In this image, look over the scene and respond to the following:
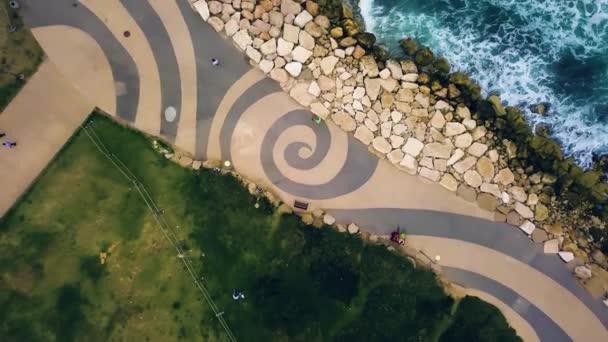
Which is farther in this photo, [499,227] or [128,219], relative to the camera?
[499,227]

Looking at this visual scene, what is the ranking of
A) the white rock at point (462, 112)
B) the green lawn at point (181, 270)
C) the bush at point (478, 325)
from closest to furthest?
the green lawn at point (181, 270) < the bush at point (478, 325) < the white rock at point (462, 112)

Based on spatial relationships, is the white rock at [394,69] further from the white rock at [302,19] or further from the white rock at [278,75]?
the white rock at [278,75]

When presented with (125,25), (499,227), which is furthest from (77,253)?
(499,227)

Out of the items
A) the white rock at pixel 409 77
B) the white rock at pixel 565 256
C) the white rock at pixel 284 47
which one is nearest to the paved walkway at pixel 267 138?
Result: the white rock at pixel 565 256

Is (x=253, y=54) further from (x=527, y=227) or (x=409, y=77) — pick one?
(x=527, y=227)

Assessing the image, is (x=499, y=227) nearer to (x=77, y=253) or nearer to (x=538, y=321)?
(x=538, y=321)

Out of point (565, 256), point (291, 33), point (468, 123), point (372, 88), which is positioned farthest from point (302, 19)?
point (565, 256)
